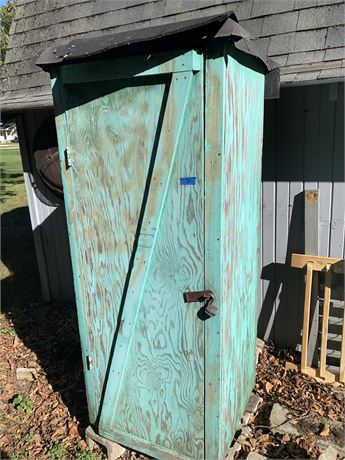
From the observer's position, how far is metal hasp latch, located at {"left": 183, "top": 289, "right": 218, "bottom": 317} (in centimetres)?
231

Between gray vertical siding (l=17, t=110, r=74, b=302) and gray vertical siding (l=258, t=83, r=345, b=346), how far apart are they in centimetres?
300

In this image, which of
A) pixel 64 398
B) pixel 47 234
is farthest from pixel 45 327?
pixel 64 398

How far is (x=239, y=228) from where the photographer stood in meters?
2.59

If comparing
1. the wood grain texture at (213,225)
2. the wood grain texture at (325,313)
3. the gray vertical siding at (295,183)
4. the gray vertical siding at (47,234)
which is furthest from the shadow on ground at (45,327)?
the wood grain texture at (325,313)

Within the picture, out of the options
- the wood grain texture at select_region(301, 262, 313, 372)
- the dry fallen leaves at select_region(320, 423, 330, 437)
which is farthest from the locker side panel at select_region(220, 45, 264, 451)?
the wood grain texture at select_region(301, 262, 313, 372)

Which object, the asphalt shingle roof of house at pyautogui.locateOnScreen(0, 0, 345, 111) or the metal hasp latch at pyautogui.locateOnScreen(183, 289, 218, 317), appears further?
the asphalt shingle roof of house at pyautogui.locateOnScreen(0, 0, 345, 111)

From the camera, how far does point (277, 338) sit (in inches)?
169

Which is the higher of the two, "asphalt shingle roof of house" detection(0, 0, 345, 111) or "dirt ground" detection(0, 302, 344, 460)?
"asphalt shingle roof of house" detection(0, 0, 345, 111)

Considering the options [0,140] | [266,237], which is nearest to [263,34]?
[266,237]

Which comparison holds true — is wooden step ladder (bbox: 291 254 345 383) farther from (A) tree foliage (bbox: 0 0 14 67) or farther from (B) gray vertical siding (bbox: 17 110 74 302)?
(A) tree foliage (bbox: 0 0 14 67)

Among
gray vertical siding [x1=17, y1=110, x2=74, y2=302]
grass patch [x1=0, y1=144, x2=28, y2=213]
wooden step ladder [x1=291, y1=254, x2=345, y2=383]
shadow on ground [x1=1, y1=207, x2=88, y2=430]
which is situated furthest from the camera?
grass patch [x1=0, y1=144, x2=28, y2=213]

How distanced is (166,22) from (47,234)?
3.34 meters

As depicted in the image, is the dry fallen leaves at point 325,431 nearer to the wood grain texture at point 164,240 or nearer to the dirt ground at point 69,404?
the dirt ground at point 69,404

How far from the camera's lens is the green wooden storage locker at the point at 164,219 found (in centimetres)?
210
